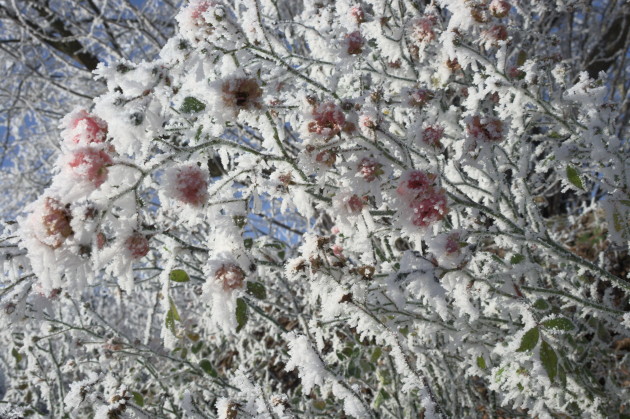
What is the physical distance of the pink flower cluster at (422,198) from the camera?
1.01 meters

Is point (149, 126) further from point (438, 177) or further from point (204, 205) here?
→ point (438, 177)

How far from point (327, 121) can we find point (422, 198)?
28 cm

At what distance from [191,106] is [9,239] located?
0.50 metres

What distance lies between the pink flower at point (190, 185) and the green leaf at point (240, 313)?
239mm

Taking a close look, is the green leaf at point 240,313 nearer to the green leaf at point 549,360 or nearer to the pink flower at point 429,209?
the pink flower at point 429,209

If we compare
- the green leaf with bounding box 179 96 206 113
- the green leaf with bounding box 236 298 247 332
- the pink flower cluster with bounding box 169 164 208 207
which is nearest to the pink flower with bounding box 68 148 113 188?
the pink flower cluster with bounding box 169 164 208 207

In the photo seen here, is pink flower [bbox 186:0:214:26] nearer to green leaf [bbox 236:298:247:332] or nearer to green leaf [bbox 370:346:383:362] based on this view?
green leaf [bbox 236:298:247:332]

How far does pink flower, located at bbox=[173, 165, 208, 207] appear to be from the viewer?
92cm

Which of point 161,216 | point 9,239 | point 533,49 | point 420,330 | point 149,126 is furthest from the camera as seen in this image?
point 533,49

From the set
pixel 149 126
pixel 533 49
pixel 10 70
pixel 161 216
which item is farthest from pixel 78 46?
pixel 149 126

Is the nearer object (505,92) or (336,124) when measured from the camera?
(336,124)

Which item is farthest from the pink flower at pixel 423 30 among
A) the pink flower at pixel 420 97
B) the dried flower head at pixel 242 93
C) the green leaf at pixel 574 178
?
the dried flower head at pixel 242 93

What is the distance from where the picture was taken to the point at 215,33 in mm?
1133

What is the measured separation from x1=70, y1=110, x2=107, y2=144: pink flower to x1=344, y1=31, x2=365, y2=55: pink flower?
2.74 ft
